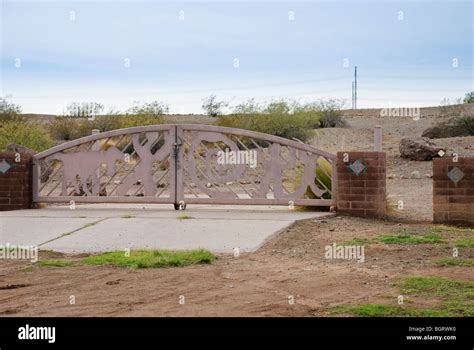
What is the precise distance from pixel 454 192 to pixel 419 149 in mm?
13698

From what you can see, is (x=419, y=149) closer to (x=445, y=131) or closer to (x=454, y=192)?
(x=445, y=131)

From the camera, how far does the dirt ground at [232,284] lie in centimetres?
838

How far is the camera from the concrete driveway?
12672 millimetres

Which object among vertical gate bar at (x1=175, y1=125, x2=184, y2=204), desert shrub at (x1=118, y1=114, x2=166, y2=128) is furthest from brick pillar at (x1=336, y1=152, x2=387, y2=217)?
desert shrub at (x1=118, y1=114, x2=166, y2=128)

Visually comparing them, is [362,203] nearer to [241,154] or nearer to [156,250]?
[241,154]

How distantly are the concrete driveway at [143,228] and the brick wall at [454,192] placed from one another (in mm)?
2307

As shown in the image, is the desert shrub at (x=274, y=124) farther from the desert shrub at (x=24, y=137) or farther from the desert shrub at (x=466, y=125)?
the desert shrub at (x=24, y=137)
